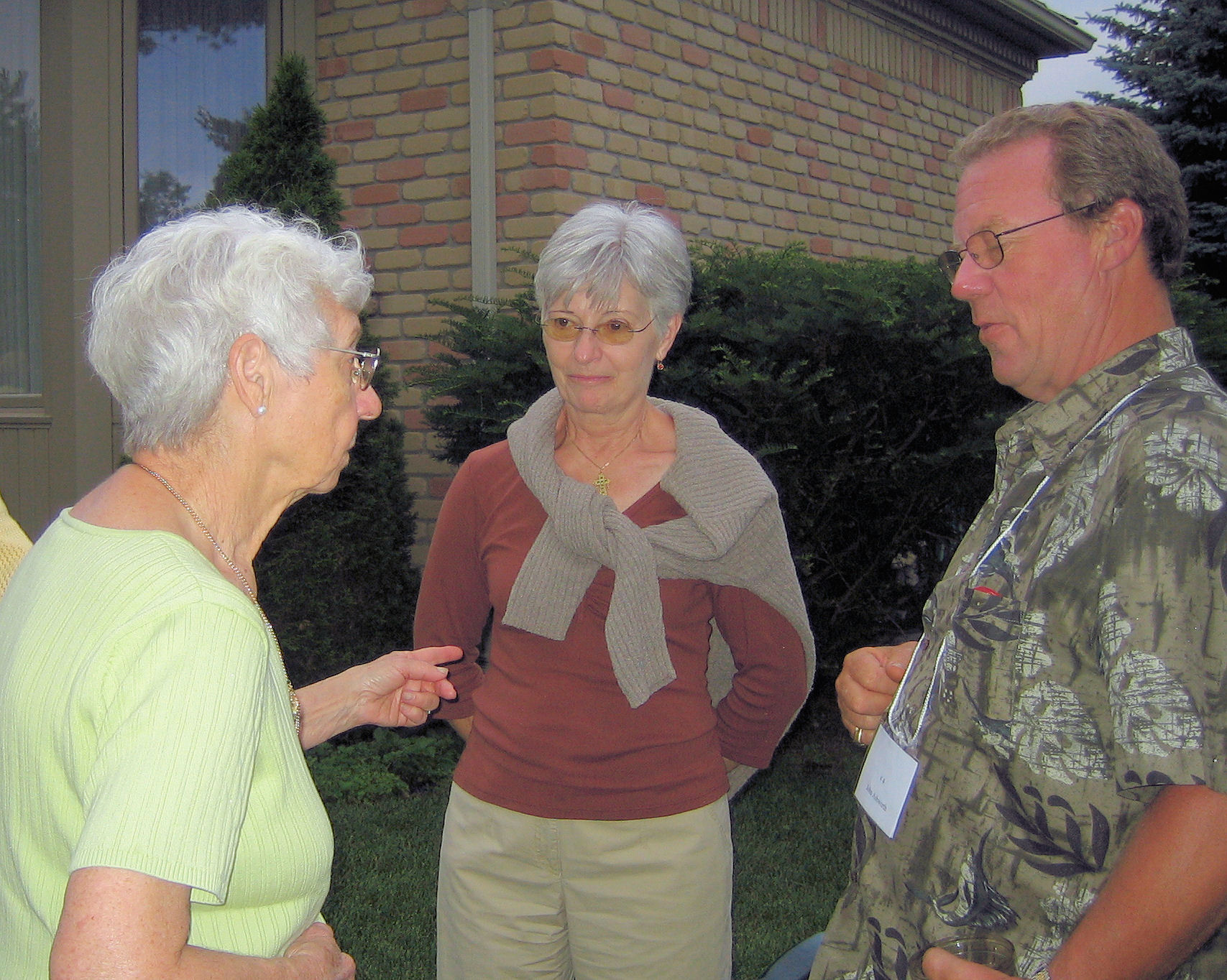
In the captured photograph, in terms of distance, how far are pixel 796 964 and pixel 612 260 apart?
1.61 meters

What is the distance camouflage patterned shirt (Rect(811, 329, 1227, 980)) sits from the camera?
1.29 meters

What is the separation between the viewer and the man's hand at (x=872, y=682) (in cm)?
206

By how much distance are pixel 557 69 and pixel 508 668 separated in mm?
4075

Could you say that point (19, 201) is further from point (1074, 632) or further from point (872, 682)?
→ point (1074, 632)

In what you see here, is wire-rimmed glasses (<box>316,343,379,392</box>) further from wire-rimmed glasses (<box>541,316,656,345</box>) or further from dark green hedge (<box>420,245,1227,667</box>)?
dark green hedge (<box>420,245,1227,667</box>)

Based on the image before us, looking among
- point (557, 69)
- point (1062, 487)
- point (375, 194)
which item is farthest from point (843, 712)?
point (375, 194)

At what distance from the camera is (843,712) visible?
225 cm

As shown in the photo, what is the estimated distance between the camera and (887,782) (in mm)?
1694

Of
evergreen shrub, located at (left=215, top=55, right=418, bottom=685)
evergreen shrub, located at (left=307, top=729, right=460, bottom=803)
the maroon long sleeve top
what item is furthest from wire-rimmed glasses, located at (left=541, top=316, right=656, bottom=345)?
evergreen shrub, located at (left=307, top=729, right=460, bottom=803)

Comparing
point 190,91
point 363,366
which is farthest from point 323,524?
point 363,366

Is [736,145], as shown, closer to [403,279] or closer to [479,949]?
[403,279]

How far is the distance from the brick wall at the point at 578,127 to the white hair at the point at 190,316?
4059mm

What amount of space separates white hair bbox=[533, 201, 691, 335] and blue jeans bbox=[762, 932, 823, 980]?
4.75ft

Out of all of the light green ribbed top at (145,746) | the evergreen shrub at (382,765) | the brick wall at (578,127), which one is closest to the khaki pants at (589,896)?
the light green ribbed top at (145,746)
